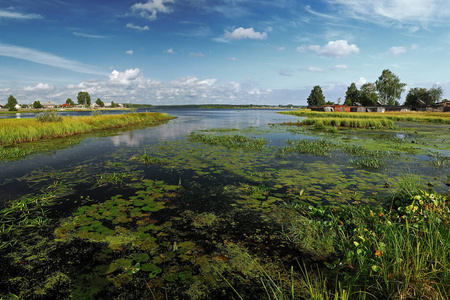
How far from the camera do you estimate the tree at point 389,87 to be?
74.6 metres

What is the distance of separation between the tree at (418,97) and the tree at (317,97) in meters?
33.0

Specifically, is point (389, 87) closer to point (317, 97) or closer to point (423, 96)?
point (423, 96)

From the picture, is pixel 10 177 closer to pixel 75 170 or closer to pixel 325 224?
pixel 75 170

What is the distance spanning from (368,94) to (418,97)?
52.2 ft

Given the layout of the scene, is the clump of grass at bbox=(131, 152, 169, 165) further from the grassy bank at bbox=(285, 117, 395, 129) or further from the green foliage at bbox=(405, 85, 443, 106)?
the green foliage at bbox=(405, 85, 443, 106)

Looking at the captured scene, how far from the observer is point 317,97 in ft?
346

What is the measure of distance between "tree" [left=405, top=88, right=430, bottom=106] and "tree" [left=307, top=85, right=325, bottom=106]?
108ft

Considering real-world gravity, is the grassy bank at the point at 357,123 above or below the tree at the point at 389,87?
below

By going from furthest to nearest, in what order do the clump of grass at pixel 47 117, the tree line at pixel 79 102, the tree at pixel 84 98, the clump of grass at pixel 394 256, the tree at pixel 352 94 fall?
the tree at pixel 84 98 → the tree line at pixel 79 102 → the tree at pixel 352 94 → the clump of grass at pixel 47 117 → the clump of grass at pixel 394 256

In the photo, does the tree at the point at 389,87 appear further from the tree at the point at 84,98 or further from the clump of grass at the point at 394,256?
the tree at the point at 84,98

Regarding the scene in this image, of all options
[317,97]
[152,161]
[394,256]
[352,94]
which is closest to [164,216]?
[394,256]

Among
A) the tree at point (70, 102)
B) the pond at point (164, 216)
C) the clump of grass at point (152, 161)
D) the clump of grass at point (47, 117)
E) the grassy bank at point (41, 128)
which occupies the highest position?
the tree at point (70, 102)

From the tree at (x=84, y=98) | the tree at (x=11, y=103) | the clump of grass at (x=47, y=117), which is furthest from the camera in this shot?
the tree at (x=84, y=98)

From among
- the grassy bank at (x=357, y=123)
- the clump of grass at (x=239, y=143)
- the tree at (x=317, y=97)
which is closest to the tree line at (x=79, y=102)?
the clump of grass at (x=239, y=143)
